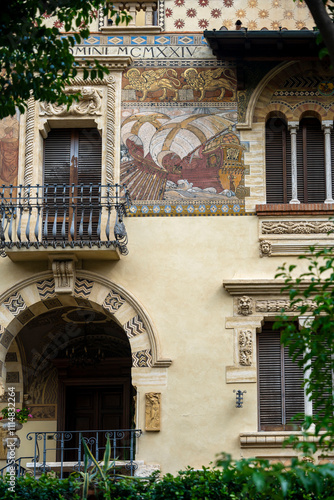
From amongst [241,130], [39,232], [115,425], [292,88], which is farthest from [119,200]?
[115,425]

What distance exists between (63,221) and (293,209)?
384 cm

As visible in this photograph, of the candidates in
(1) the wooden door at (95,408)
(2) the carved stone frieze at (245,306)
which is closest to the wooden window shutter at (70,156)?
(2) the carved stone frieze at (245,306)

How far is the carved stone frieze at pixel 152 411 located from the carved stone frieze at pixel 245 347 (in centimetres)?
147

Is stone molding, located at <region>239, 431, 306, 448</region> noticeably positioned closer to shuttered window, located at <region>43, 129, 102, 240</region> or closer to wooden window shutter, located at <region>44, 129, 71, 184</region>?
shuttered window, located at <region>43, 129, 102, 240</region>

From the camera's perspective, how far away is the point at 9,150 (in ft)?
54.4

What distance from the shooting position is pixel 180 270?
627 inches

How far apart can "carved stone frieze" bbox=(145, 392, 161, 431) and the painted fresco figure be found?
4.45 m

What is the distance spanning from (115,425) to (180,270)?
14.0 ft

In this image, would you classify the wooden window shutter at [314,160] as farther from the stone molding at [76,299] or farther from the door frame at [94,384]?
the door frame at [94,384]

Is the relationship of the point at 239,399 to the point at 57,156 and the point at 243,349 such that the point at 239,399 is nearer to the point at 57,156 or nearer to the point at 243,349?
the point at 243,349

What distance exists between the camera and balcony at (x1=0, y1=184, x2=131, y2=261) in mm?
15430

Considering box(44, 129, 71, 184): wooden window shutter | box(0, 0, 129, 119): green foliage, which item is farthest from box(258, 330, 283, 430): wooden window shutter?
box(0, 0, 129, 119): green foliage

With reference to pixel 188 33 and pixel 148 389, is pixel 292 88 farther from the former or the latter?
pixel 148 389

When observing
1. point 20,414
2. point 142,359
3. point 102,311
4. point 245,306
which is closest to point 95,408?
point 20,414
